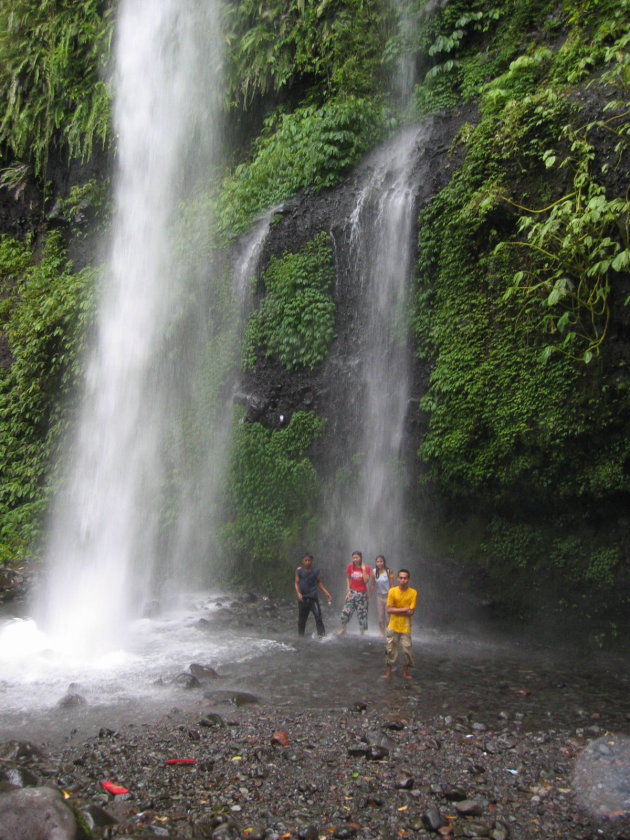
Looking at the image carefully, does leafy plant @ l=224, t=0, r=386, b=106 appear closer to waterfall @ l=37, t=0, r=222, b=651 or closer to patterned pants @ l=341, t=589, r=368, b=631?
waterfall @ l=37, t=0, r=222, b=651

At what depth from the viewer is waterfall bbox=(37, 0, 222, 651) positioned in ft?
41.4

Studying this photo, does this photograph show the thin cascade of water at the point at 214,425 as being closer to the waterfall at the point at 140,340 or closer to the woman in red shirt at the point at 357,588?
the waterfall at the point at 140,340

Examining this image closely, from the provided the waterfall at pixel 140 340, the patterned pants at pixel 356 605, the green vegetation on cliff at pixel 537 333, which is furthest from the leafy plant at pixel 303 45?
the patterned pants at pixel 356 605

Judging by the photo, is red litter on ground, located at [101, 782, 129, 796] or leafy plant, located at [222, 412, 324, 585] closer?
red litter on ground, located at [101, 782, 129, 796]

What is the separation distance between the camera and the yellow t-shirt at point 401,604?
7781 millimetres

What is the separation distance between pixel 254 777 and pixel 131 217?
14.6 meters

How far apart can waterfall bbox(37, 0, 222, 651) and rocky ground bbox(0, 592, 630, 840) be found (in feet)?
11.5

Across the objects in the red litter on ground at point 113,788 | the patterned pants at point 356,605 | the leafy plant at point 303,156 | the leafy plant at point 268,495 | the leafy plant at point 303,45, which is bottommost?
the red litter on ground at point 113,788

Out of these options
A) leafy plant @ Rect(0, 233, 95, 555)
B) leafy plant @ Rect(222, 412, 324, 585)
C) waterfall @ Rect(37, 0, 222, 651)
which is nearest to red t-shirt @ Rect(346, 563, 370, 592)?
leafy plant @ Rect(222, 412, 324, 585)

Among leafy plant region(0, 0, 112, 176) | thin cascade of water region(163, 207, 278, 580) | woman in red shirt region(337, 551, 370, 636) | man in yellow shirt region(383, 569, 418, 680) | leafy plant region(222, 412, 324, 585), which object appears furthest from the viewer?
leafy plant region(0, 0, 112, 176)

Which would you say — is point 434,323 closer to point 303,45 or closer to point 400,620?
point 400,620

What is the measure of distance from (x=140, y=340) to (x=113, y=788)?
35.4 ft

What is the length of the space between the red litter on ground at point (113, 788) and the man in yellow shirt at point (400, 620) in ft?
11.6

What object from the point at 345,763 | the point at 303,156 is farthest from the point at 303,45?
the point at 345,763
